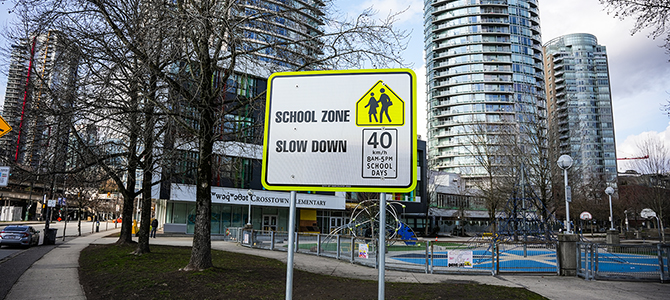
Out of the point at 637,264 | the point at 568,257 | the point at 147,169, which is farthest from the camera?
the point at 568,257

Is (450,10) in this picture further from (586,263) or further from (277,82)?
(277,82)

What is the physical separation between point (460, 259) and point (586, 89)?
151 meters

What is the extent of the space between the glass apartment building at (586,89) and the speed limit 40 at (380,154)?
140222 mm

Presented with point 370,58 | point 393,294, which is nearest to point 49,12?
point 370,58

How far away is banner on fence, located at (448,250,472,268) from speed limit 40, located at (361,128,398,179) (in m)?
11.0

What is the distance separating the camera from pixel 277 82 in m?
3.70

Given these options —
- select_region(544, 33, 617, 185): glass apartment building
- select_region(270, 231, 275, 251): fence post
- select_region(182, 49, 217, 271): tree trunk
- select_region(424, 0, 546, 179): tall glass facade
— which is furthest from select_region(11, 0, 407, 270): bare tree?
select_region(544, 33, 617, 185): glass apartment building

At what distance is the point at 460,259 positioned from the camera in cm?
1320

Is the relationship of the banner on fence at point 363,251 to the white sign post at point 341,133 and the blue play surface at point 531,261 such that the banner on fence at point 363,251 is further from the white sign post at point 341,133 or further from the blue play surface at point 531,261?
the white sign post at point 341,133

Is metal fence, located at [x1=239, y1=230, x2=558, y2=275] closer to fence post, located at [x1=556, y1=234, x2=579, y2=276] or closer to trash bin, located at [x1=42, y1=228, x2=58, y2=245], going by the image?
fence post, located at [x1=556, y1=234, x2=579, y2=276]

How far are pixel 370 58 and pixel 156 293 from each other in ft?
23.3

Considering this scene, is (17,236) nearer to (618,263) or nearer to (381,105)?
(381,105)

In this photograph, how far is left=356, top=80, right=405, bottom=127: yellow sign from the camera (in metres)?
3.36

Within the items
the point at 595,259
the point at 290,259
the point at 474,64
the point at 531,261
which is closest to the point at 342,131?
the point at 290,259
